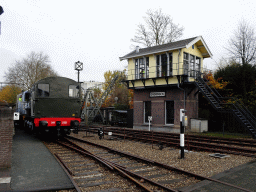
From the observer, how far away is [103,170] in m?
6.91

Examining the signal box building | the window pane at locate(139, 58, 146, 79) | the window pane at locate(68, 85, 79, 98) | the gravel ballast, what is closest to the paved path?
the gravel ballast

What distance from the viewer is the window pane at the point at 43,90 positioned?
12453mm

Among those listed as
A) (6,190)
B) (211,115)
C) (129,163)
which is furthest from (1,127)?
(211,115)

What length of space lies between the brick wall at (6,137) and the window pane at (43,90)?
5.68 m

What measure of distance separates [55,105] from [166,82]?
1067 cm

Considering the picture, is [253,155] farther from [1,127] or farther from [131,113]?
[131,113]

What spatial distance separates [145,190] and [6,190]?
3.07m

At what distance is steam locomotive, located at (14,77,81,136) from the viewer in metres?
12.1

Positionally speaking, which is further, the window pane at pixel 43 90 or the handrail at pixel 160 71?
the handrail at pixel 160 71

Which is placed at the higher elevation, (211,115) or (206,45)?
(206,45)

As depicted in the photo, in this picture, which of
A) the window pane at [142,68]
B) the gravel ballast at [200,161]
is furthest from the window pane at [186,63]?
the gravel ballast at [200,161]

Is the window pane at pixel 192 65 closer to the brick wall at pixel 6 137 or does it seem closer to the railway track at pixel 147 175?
the railway track at pixel 147 175

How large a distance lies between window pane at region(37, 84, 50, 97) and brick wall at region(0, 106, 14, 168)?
224 inches

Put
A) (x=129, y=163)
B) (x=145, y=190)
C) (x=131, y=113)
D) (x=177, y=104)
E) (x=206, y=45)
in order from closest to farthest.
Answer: (x=145, y=190) < (x=129, y=163) < (x=177, y=104) < (x=206, y=45) < (x=131, y=113)
